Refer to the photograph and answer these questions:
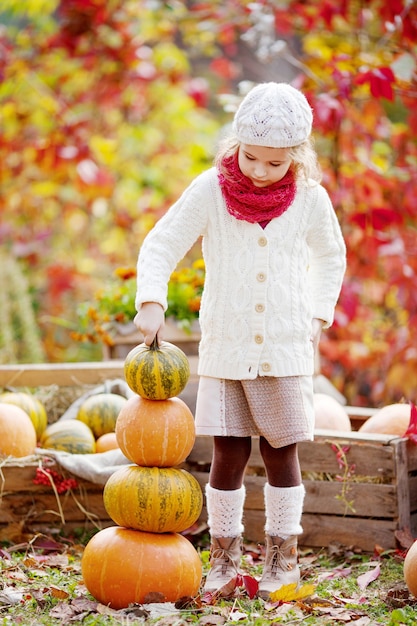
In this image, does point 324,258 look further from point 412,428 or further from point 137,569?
point 137,569

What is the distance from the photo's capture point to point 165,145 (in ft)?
26.8

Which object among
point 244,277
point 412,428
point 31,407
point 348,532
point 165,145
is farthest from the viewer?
point 165,145

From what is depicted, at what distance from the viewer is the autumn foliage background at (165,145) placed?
4.75 metres

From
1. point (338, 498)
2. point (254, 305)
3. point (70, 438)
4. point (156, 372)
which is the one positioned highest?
point (254, 305)

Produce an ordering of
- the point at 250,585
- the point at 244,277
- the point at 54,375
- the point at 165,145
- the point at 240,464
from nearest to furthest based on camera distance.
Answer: the point at 250,585 < the point at 244,277 < the point at 240,464 < the point at 54,375 < the point at 165,145

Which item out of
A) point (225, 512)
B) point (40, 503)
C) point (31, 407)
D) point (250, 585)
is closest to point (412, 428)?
point (225, 512)

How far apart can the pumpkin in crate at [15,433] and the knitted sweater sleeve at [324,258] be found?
1.33 m

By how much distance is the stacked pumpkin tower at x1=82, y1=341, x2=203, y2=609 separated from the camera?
268cm

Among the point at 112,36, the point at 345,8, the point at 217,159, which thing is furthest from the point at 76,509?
the point at 112,36

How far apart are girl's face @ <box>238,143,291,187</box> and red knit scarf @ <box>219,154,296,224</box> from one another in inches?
0.9

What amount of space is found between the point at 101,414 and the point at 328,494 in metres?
1.04

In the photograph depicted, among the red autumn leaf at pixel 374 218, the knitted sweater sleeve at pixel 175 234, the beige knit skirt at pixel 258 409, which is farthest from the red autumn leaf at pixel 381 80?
the beige knit skirt at pixel 258 409

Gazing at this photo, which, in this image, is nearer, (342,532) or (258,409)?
(258,409)

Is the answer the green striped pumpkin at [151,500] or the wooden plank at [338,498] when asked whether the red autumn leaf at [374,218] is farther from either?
the green striped pumpkin at [151,500]
